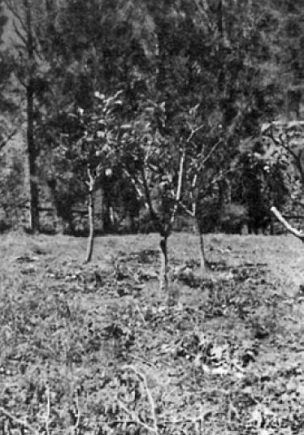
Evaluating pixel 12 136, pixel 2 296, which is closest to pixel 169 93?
pixel 12 136

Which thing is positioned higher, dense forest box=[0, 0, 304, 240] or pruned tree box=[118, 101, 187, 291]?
dense forest box=[0, 0, 304, 240]

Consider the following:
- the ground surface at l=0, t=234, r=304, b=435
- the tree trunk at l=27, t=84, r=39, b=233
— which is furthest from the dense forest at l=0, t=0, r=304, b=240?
the ground surface at l=0, t=234, r=304, b=435

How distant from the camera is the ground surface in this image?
14.6 feet

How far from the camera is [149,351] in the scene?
224 inches

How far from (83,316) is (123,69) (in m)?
12.3

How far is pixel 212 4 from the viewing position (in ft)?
59.7

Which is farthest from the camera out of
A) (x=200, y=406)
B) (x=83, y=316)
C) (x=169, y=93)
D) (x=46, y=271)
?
(x=169, y=93)

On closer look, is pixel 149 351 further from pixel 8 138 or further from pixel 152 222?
pixel 8 138

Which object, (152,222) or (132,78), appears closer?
(152,222)

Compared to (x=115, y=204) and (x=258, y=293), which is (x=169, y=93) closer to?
(x=115, y=204)

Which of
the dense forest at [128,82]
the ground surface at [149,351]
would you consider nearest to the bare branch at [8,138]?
the dense forest at [128,82]

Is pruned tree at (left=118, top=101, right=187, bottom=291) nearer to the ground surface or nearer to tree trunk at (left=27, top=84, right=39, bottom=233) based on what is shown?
the ground surface

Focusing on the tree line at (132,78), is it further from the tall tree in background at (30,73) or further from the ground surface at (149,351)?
the ground surface at (149,351)

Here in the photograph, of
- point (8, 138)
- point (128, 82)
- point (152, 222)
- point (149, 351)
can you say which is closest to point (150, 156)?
point (152, 222)
